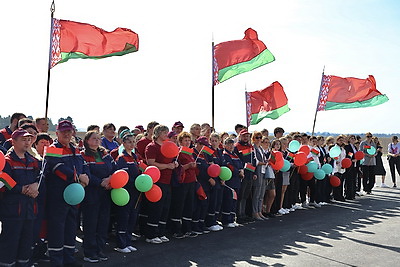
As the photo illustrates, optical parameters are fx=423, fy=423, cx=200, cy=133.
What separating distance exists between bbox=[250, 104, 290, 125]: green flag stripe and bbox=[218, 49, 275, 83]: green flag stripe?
1624mm

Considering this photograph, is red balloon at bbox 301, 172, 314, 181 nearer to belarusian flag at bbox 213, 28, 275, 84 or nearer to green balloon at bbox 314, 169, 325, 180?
green balloon at bbox 314, 169, 325, 180

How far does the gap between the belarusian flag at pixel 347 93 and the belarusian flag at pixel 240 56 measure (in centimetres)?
267

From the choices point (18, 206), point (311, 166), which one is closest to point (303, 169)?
point (311, 166)

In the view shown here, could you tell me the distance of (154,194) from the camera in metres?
6.90

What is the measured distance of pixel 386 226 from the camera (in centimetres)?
915

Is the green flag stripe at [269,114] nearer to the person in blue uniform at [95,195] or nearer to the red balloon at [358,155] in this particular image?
the red balloon at [358,155]

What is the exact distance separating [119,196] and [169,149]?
48.7 inches

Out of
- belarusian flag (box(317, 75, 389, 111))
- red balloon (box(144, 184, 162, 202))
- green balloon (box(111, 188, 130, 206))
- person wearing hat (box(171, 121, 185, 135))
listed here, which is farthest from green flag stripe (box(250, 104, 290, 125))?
green balloon (box(111, 188, 130, 206))

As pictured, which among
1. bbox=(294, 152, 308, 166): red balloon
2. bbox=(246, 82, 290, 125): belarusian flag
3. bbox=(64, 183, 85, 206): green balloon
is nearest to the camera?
bbox=(64, 183, 85, 206): green balloon

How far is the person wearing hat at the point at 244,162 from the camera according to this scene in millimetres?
9148

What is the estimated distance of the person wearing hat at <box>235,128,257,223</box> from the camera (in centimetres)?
915

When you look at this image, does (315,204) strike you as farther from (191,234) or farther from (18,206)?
(18,206)

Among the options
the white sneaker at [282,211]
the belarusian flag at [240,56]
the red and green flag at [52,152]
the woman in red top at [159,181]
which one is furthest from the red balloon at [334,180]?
the red and green flag at [52,152]

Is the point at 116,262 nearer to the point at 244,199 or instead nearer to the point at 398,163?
the point at 244,199
